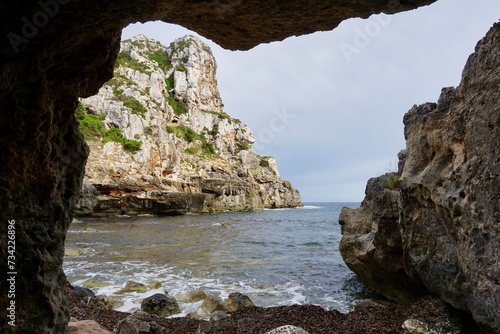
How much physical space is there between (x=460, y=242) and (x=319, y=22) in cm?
363

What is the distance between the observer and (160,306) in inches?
323

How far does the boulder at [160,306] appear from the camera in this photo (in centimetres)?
804

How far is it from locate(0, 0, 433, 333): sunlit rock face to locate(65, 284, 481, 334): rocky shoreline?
208 centimetres

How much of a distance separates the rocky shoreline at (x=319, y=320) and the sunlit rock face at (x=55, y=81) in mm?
2084

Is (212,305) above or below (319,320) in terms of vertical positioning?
below

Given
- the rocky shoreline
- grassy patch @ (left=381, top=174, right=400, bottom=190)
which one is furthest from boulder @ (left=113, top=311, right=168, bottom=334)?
grassy patch @ (left=381, top=174, right=400, bottom=190)

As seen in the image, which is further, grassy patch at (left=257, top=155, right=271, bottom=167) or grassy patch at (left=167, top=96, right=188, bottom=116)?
grassy patch at (left=257, top=155, right=271, bottom=167)

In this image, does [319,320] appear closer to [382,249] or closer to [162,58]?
[382,249]

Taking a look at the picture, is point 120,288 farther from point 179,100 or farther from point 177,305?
point 179,100

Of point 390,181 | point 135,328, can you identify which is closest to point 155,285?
point 135,328

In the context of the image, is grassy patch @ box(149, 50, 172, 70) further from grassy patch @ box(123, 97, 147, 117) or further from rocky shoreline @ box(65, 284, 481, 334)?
rocky shoreline @ box(65, 284, 481, 334)

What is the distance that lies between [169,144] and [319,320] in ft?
163

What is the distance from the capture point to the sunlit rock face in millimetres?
2453

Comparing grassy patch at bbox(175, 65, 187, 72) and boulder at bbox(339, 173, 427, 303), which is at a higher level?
grassy patch at bbox(175, 65, 187, 72)
